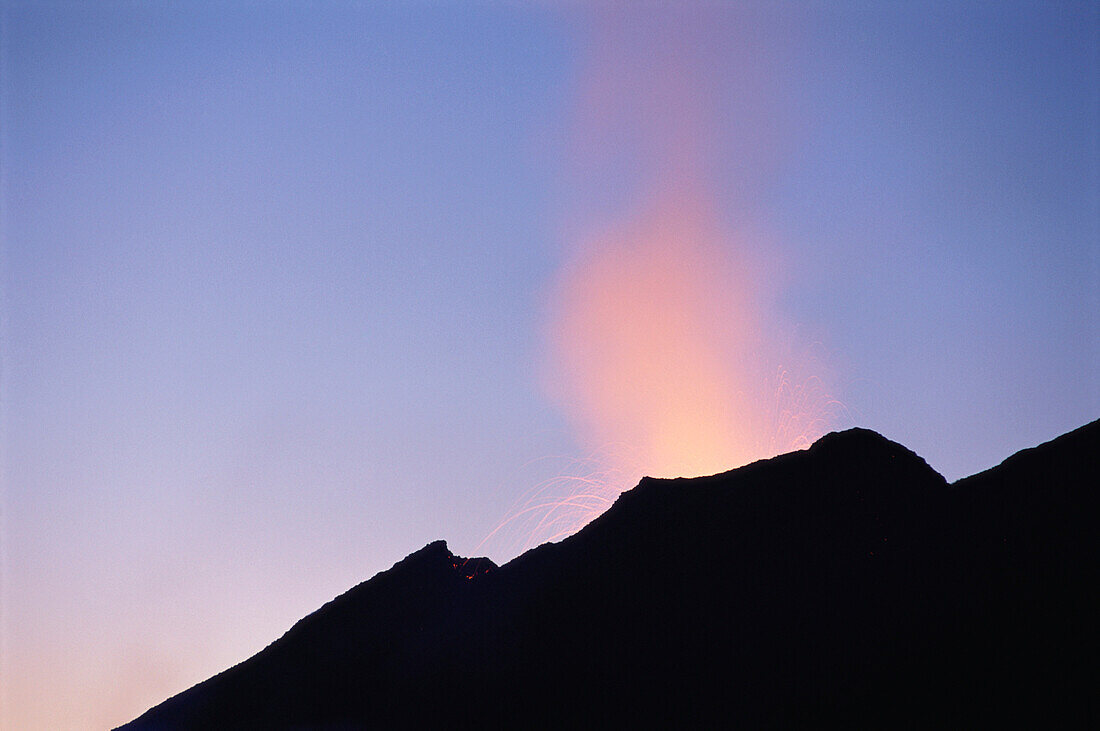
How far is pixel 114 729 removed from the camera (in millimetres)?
25375

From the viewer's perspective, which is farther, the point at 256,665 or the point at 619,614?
the point at 256,665

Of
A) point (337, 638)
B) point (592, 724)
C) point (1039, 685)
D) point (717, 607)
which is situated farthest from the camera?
point (337, 638)

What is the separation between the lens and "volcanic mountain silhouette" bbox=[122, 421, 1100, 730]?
1905 cm

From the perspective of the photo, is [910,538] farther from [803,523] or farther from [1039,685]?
[1039,685]

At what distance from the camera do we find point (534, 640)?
22844 mm

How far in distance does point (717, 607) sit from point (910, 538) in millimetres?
5974

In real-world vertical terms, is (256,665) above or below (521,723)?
above

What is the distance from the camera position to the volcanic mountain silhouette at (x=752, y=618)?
19047 mm

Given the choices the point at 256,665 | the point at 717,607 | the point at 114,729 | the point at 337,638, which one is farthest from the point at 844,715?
the point at 114,729

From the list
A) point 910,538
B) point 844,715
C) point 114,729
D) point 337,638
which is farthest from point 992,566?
point 114,729

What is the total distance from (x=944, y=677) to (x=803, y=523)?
5568 mm

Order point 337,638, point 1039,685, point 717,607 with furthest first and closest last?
1. point 337,638
2. point 717,607
3. point 1039,685

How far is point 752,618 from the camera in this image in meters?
21.4

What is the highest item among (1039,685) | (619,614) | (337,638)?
(337,638)
